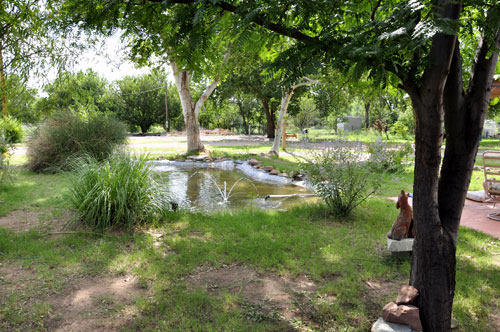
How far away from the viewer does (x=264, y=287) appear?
10.8 ft

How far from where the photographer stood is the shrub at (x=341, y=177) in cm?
523

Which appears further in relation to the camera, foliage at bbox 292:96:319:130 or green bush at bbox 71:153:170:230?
foliage at bbox 292:96:319:130

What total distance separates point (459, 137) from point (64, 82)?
16.5 ft

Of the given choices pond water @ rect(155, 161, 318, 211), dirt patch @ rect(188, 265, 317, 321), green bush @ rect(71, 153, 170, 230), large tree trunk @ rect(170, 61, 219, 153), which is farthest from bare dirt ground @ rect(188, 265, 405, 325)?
large tree trunk @ rect(170, 61, 219, 153)

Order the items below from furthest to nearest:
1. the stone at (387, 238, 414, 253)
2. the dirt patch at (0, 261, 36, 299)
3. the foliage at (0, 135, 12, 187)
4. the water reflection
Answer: the foliage at (0, 135, 12, 187) → the water reflection → the stone at (387, 238, 414, 253) → the dirt patch at (0, 261, 36, 299)

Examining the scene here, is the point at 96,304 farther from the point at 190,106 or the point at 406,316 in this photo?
the point at 190,106

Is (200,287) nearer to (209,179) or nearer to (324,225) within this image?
(324,225)

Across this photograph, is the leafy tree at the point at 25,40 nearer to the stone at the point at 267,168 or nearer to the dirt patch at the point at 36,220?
the dirt patch at the point at 36,220

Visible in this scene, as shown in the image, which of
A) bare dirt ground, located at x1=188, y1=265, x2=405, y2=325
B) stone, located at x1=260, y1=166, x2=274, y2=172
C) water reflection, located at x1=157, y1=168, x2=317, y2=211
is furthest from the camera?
stone, located at x1=260, y1=166, x2=274, y2=172

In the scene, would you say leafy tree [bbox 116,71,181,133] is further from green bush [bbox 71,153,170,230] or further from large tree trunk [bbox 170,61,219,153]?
green bush [bbox 71,153,170,230]

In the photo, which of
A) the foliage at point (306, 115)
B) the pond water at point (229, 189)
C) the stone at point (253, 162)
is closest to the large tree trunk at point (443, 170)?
the pond water at point (229, 189)

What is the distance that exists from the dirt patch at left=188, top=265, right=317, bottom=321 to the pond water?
257 cm

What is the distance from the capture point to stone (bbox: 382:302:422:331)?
2461 millimetres

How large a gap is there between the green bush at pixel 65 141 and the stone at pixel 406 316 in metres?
9.09
